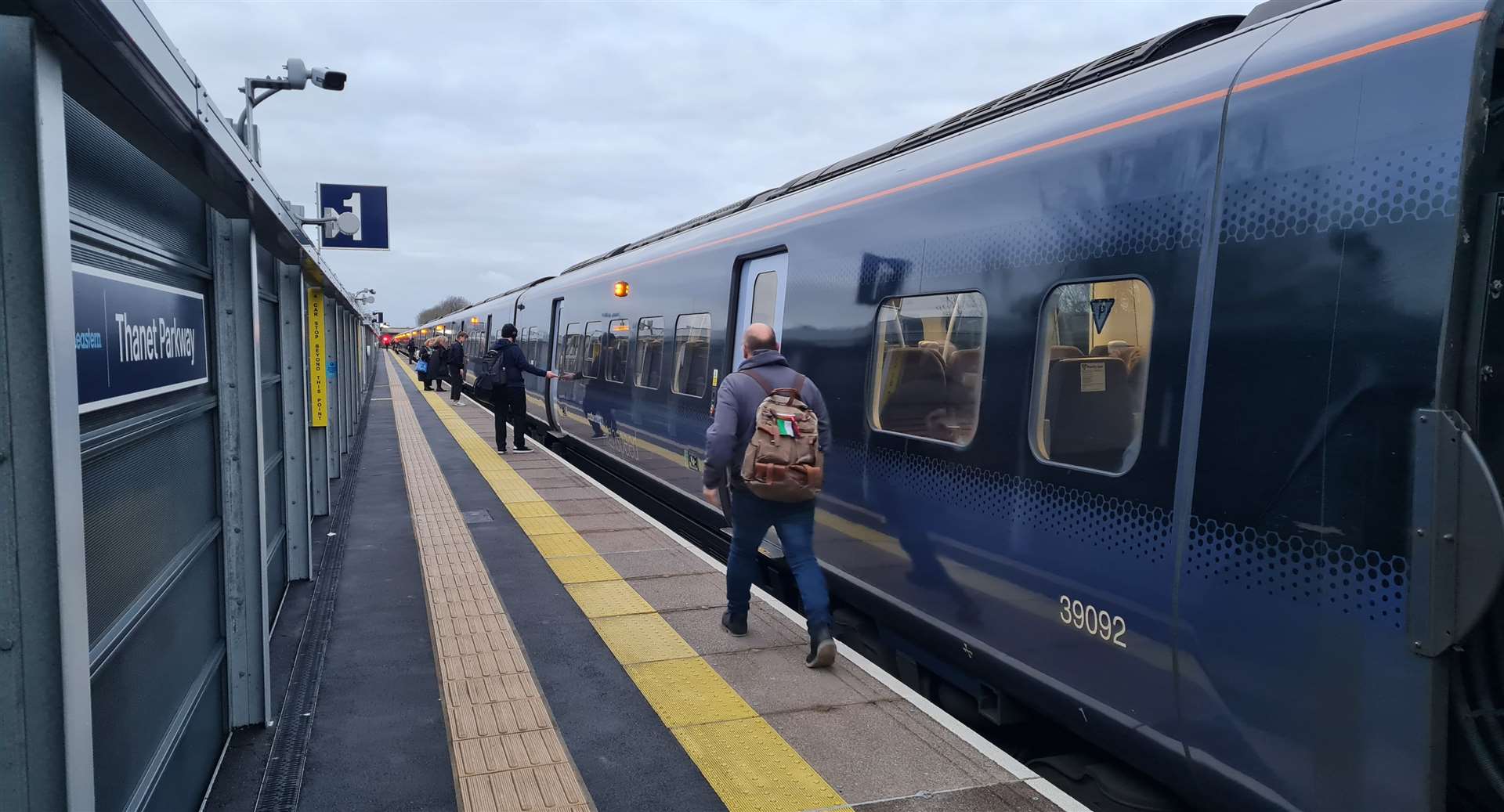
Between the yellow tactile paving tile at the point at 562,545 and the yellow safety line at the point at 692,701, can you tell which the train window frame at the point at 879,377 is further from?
the yellow tactile paving tile at the point at 562,545

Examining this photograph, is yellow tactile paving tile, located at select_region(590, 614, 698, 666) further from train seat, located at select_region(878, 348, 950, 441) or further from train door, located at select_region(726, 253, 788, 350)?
train door, located at select_region(726, 253, 788, 350)

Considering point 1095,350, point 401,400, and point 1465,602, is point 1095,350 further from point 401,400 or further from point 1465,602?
point 401,400

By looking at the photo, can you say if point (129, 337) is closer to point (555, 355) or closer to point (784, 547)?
point (784, 547)

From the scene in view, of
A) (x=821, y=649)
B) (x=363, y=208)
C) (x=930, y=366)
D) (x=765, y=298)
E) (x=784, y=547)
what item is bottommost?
(x=821, y=649)

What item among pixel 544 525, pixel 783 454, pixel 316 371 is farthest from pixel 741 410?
pixel 316 371

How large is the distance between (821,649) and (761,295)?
9.66ft

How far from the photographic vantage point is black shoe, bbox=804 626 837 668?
420 cm

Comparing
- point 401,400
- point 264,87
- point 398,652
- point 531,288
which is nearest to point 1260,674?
point 398,652

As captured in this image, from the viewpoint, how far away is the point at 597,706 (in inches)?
153

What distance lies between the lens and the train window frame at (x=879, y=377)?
3.90 m

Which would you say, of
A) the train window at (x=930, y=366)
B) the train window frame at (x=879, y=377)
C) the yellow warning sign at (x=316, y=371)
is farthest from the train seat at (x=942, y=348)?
the yellow warning sign at (x=316, y=371)

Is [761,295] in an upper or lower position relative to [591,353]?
upper

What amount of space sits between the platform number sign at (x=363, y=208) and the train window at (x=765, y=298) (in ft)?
26.6

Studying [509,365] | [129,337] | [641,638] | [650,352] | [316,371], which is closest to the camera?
[129,337]
